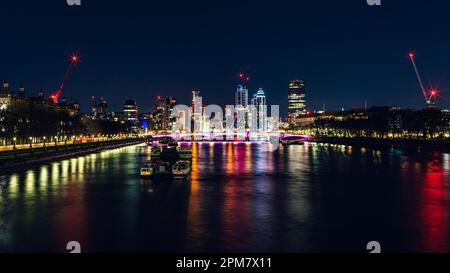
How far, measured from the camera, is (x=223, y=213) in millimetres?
30203

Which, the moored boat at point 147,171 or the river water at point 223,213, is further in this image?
the moored boat at point 147,171

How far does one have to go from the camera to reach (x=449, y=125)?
142 m

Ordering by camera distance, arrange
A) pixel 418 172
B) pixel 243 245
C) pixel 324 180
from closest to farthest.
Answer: pixel 243 245
pixel 324 180
pixel 418 172

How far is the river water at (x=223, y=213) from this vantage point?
2245cm

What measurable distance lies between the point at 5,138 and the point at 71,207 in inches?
3076

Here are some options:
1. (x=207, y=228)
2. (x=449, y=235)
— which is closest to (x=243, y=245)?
(x=207, y=228)

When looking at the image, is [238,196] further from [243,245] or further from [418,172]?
[418,172]

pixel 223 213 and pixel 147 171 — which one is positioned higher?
pixel 147 171

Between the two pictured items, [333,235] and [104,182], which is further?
[104,182]

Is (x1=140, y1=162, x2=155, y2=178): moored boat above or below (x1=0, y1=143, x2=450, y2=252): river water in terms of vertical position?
above

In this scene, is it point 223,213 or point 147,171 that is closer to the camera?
point 223,213

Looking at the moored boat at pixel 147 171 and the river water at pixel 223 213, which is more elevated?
the moored boat at pixel 147 171

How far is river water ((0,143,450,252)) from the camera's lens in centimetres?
2245

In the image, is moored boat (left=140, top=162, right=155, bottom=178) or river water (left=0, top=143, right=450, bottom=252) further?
moored boat (left=140, top=162, right=155, bottom=178)
